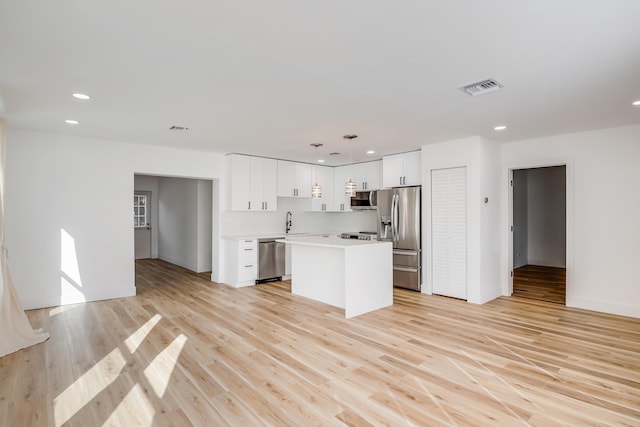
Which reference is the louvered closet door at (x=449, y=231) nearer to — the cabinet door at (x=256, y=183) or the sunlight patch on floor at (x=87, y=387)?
the cabinet door at (x=256, y=183)

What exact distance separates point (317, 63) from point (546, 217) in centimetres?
840

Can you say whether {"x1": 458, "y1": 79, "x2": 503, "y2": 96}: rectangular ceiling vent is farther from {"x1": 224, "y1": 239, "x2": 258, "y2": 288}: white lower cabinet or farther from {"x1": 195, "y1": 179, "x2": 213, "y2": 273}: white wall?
{"x1": 195, "y1": 179, "x2": 213, "y2": 273}: white wall

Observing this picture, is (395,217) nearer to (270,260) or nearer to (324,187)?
(324,187)

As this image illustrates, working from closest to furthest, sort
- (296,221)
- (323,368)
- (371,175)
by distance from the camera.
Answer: (323,368)
(371,175)
(296,221)

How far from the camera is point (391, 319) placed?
14.3 feet

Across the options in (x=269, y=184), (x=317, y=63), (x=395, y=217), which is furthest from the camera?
(x=269, y=184)

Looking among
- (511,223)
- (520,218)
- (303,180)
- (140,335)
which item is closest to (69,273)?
(140,335)

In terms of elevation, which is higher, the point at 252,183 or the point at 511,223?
the point at 252,183

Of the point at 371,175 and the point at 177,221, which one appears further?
the point at 177,221

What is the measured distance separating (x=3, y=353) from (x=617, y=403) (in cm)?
533

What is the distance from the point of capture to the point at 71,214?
16.6ft

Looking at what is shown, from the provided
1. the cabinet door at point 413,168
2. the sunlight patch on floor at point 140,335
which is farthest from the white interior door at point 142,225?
the cabinet door at point 413,168

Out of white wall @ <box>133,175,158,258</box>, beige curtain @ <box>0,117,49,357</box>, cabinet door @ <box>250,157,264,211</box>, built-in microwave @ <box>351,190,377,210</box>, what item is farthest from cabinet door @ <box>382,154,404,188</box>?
white wall @ <box>133,175,158,258</box>

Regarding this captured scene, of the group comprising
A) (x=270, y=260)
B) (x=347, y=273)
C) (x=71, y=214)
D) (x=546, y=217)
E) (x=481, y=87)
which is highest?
(x=481, y=87)
